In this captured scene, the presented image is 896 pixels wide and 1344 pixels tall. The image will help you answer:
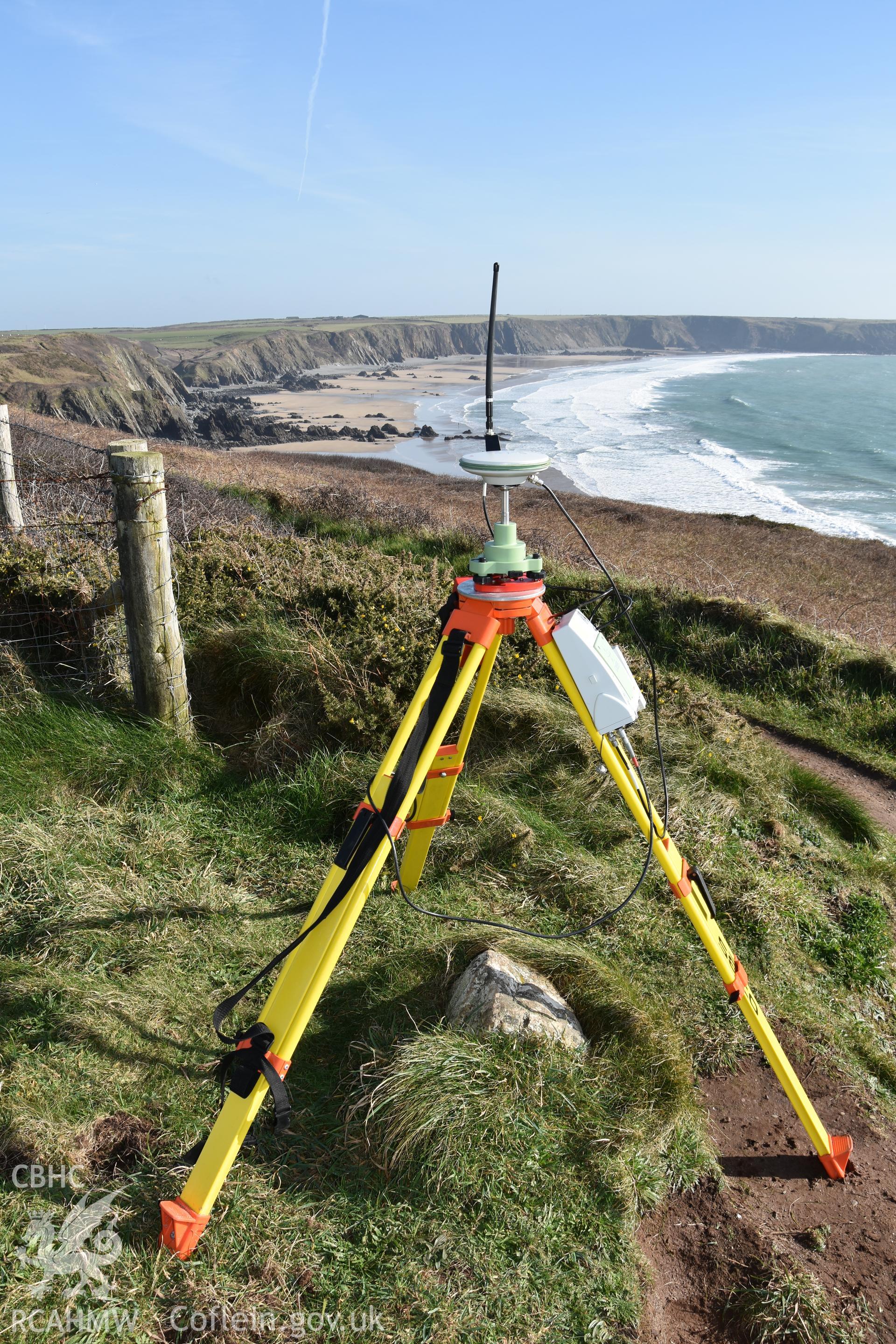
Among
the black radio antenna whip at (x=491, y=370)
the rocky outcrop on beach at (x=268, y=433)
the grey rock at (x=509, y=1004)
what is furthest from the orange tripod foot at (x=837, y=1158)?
the rocky outcrop on beach at (x=268, y=433)

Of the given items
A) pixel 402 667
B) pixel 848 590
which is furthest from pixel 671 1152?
pixel 848 590

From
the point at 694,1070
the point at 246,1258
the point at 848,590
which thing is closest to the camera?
the point at 246,1258

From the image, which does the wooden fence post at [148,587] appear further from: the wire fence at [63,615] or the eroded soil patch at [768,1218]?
the eroded soil patch at [768,1218]

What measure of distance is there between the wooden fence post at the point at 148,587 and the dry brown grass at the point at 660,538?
5802mm

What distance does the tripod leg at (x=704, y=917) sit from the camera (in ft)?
8.32

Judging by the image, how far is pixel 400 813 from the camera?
2438 millimetres

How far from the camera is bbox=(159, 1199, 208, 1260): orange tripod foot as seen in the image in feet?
7.34

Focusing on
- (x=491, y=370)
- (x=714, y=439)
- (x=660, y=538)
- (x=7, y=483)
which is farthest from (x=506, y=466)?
(x=714, y=439)

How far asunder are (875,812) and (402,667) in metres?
3.37

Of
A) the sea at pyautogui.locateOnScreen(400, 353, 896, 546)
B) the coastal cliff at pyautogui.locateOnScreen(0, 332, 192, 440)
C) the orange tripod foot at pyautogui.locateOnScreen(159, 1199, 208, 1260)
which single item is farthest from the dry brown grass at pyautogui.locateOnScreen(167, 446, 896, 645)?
the coastal cliff at pyautogui.locateOnScreen(0, 332, 192, 440)

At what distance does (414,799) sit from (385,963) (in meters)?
1.25

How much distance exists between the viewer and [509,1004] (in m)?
2.94

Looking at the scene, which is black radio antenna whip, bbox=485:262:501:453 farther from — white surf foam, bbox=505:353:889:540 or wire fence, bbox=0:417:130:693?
white surf foam, bbox=505:353:889:540

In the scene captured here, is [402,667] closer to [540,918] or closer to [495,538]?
[540,918]
